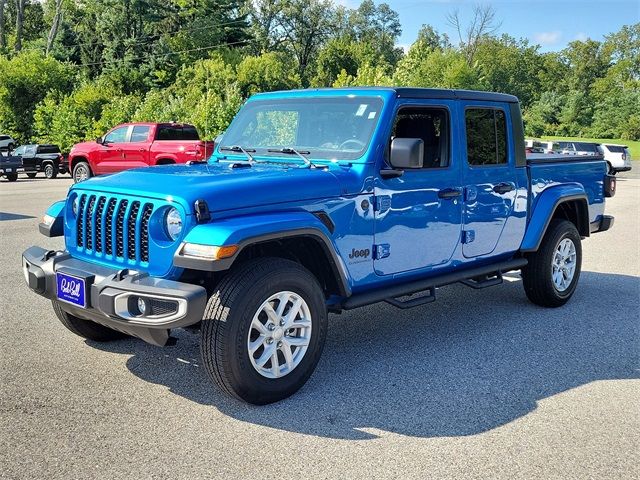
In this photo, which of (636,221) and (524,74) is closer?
(636,221)

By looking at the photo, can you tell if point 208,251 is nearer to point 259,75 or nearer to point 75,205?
point 75,205

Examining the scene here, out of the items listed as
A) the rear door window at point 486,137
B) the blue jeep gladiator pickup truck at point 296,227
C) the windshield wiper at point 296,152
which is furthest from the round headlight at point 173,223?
the rear door window at point 486,137

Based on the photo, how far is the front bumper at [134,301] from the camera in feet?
11.8

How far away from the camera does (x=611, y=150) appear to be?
104ft

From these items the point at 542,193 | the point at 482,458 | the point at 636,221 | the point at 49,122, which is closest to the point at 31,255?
the point at 482,458

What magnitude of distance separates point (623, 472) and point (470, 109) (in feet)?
10.4

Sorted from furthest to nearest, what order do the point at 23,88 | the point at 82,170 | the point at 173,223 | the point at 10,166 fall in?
the point at 23,88
the point at 10,166
the point at 82,170
the point at 173,223

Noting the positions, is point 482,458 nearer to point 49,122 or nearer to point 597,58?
point 49,122

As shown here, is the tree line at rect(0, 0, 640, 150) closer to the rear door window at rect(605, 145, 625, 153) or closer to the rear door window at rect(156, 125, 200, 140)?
the rear door window at rect(156, 125, 200, 140)

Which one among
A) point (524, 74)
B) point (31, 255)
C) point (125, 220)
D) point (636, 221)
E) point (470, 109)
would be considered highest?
point (524, 74)

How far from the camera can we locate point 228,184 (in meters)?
3.99

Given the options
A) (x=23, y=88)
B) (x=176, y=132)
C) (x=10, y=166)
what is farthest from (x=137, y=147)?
(x=23, y=88)

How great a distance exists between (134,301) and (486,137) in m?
3.36

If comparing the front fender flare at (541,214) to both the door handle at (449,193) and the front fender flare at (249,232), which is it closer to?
the door handle at (449,193)
